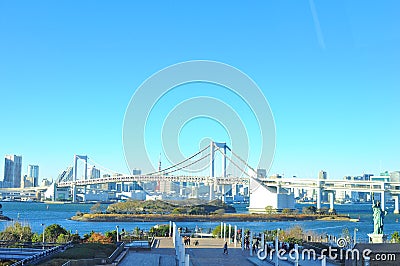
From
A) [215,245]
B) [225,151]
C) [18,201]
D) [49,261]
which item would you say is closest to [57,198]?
[18,201]

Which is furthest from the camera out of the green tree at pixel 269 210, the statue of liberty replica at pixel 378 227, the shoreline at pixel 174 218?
the green tree at pixel 269 210

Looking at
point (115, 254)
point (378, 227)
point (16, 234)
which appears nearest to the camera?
point (115, 254)

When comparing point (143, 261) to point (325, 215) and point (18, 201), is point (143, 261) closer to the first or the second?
point (325, 215)

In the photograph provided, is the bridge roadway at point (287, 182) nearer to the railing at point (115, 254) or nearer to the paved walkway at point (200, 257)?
the paved walkway at point (200, 257)

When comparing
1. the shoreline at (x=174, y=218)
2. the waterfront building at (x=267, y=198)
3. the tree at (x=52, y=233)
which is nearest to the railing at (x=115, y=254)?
the tree at (x=52, y=233)

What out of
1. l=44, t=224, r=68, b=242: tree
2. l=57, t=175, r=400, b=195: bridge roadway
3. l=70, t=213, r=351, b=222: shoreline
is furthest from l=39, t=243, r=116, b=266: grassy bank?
l=57, t=175, r=400, b=195: bridge roadway

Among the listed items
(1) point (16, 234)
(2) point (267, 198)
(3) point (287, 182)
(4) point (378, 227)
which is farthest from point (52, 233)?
(3) point (287, 182)

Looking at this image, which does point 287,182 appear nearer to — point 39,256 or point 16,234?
point 16,234

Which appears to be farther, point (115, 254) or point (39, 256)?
point (115, 254)
